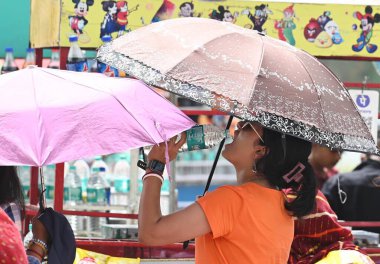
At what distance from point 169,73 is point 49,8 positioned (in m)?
2.21

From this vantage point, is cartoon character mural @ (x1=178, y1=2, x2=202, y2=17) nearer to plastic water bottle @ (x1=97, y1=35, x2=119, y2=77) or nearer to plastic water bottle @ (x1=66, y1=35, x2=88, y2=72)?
plastic water bottle @ (x1=97, y1=35, x2=119, y2=77)

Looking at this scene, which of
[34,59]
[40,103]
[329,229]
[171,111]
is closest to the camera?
[40,103]

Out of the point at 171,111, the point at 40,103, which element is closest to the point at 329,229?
the point at 171,111

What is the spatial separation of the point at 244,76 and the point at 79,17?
2.11 metres

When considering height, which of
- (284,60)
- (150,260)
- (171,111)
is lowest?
(150,260)

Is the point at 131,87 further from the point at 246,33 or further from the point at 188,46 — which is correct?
the point at 246,33

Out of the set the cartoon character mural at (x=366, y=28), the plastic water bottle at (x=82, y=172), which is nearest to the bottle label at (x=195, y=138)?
the cartoon character mural at (x=366, y=28)

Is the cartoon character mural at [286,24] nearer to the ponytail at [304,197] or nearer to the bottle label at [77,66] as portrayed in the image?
the bottle label at [77,66]

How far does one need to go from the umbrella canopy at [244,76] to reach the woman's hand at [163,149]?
28cm

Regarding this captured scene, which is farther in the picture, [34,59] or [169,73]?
[34,59]

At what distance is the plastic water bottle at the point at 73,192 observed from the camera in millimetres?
6480

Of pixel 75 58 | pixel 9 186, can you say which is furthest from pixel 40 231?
pixel 75 58

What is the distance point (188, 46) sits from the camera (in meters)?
3.37

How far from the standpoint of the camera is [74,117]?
9.99ft
